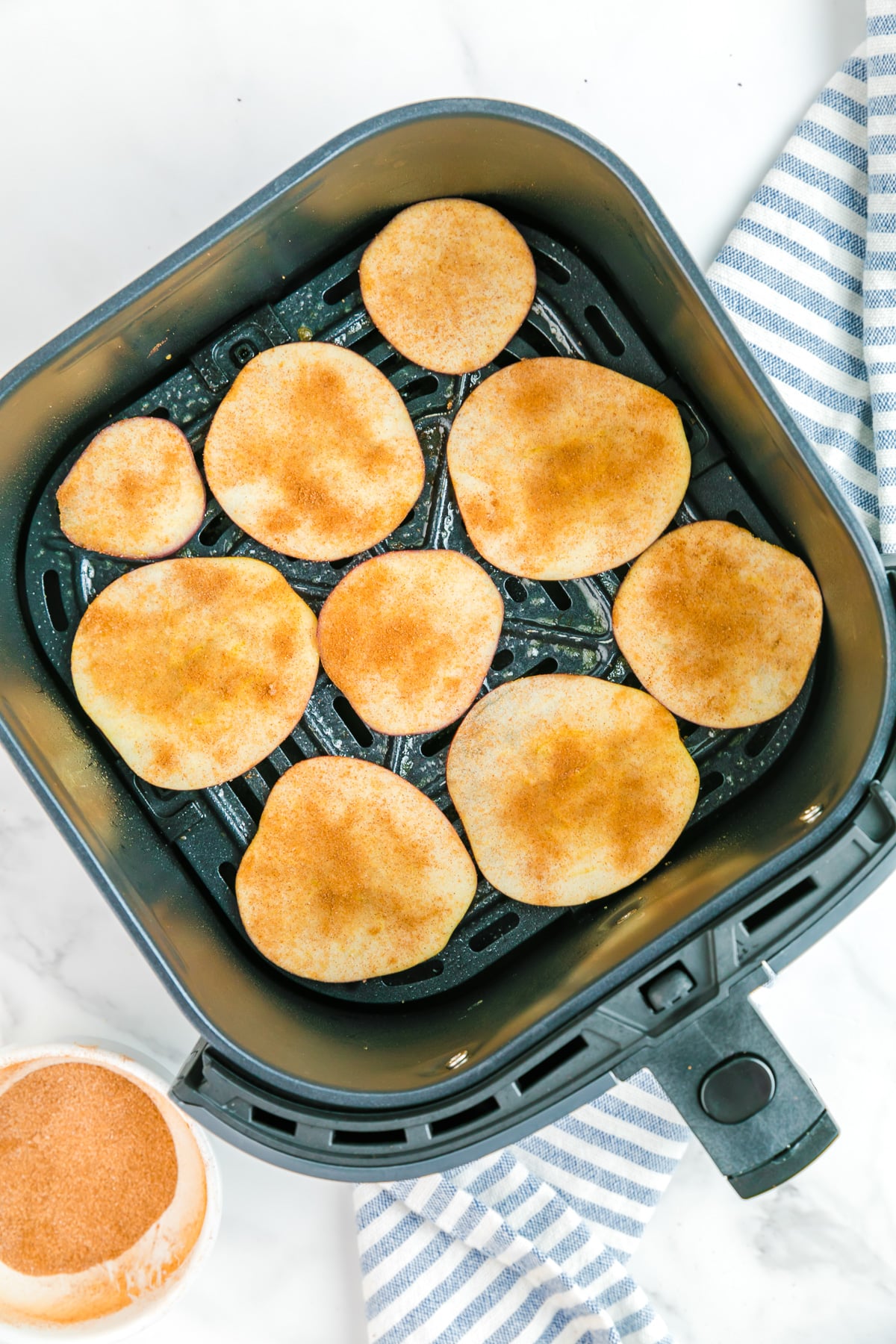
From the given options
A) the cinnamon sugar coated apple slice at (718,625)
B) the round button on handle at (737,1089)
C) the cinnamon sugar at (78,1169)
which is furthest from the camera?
the cinnamon sugar at (78,1169)

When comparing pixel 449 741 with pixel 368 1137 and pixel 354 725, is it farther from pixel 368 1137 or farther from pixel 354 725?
pixel 368 1137

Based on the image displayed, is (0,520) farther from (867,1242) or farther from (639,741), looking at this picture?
(867,1242)

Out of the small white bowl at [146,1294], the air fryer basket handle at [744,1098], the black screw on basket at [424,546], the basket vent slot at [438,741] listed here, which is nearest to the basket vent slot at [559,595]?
the black screw on basket at [424,546]

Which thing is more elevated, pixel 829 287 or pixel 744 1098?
pixel 829 287

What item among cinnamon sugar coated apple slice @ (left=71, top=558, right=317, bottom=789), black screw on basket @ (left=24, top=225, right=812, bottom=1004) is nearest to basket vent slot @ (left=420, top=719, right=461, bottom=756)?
black screw on basket @ (left=24, top=225, right=812, bottom=1004)

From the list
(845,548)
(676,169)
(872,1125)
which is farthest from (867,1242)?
(676,169)

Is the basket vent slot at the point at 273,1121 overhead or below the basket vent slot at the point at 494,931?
overhead

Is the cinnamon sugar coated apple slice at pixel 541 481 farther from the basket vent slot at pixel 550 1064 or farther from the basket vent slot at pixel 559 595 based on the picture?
the basket vent slot at pixel 550 1064

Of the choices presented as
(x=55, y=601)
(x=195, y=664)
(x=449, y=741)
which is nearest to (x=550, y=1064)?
(x=449, y=741)
